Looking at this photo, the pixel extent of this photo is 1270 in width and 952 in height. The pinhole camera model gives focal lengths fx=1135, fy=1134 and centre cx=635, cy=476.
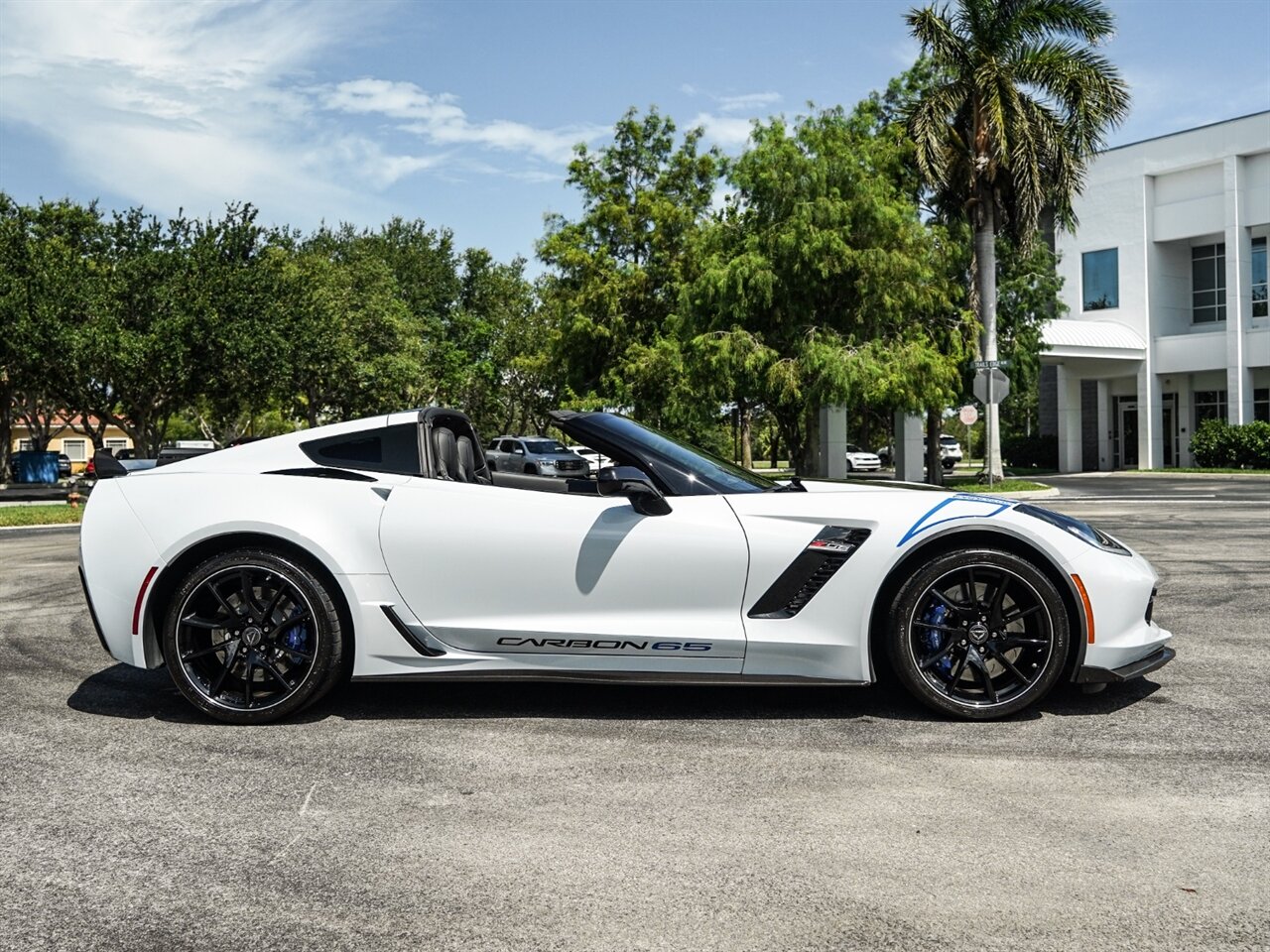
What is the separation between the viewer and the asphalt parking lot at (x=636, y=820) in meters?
2.88

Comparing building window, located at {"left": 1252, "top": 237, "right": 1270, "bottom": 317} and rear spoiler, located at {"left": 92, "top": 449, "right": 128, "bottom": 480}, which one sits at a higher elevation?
building window, located at {"left": 1252, "top": 237, "right": 1270, "bottom": 317}

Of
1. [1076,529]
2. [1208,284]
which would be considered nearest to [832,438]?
[1208,284]

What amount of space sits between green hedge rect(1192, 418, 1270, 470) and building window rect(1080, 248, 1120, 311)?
594 centimetres

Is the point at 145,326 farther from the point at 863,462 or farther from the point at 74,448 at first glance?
the point at 74,448

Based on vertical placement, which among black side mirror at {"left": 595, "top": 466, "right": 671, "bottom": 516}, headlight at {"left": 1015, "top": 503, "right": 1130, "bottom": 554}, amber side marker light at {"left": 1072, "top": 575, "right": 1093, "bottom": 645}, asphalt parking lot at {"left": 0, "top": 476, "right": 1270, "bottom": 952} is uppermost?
black side mirror at {"left": 595, "top": 466, "right": 671, "bottom": 516}

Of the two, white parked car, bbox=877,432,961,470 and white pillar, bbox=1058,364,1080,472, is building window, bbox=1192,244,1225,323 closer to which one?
white pillar, bbox=1058,364,1080,472

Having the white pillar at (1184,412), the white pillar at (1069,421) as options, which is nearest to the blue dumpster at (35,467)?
the white pillar at (1069,421)

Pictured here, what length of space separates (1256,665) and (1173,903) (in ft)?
11.2

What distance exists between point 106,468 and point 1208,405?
4399 cm

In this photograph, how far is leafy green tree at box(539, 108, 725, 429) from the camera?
38750 mm

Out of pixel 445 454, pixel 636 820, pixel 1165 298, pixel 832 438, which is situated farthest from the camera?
pixel 1165 298

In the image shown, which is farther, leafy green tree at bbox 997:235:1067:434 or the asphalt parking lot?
leafy green tree at bbox 997:235:1067:434

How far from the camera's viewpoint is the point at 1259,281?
3953 cm

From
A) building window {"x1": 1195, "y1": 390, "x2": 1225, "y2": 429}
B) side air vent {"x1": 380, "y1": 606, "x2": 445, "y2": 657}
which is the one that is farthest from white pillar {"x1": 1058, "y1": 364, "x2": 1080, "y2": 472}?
side air vent {"x1": 380, "y1": 606, "x2": 445, "y2": 657}
